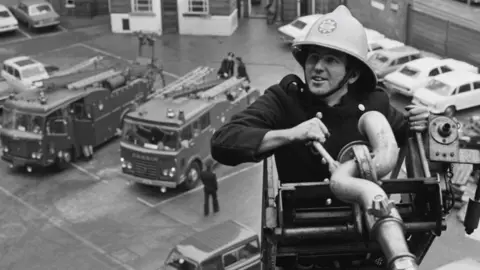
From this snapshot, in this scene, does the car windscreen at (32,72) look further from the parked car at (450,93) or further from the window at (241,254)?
the window at (241,254)

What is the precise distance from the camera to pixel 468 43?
34.5 m

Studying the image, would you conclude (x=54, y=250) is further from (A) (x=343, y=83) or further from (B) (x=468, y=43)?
(B) (x=468, y=43)

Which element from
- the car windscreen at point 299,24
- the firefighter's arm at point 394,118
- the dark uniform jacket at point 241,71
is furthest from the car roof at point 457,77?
the firefighter's arm at point 394,118

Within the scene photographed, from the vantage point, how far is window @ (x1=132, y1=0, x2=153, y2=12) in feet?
134

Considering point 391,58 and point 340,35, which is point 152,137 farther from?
point 340,35

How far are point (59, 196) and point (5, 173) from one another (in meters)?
3.11

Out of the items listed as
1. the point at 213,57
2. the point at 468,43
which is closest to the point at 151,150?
the point at 213,57

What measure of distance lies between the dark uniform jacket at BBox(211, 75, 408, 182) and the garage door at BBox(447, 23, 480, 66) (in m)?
29.4

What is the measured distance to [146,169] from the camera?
2483 cm

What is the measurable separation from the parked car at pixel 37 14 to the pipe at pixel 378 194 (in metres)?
38.1

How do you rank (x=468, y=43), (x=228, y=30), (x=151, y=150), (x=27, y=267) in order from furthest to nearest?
(x=228, y=30) < (x=468, y=43) < (x=151, y=150) < (x=27, y=267)

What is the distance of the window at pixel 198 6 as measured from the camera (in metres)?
40.6

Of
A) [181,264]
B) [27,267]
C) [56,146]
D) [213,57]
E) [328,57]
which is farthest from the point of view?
[213,57]

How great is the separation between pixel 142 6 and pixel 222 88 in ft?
49.8
